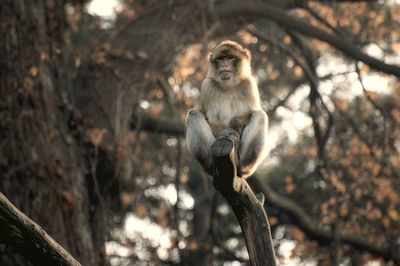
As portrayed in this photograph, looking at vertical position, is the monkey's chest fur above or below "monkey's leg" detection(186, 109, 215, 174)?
above

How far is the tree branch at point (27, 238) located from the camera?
432 cm

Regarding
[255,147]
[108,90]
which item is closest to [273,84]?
[108,90]

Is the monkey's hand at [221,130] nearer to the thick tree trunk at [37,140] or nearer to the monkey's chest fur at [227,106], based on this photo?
the monkey's chest fur at [227,106]

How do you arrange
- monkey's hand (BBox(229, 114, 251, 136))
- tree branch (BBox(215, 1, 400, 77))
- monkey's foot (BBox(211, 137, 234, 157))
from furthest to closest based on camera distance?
tree branch (BBox(215, 1, 400, 77)), monkey's hand (BBox(229, 114, 251, 136)), monkey's foot (BBox(211, 137, 234, 157))

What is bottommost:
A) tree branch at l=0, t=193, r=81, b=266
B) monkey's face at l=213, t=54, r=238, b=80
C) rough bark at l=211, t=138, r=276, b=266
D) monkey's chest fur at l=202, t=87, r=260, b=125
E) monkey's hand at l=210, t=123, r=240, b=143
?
tree branch at l=0, t=193, r=81, b=266

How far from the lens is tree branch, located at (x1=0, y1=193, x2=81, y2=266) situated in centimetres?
432

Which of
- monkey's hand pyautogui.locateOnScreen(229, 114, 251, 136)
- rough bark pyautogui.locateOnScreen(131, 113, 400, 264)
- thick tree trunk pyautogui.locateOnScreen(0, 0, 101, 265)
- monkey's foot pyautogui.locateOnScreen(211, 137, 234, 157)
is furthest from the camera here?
rough bark pyautogui.locateOnScreen(131, 113, 400, 264)

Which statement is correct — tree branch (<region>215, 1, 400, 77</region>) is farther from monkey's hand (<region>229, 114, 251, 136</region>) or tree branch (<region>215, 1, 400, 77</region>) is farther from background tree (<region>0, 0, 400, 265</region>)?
monkey's hand (<region>229, 114, 251, 136</region>)

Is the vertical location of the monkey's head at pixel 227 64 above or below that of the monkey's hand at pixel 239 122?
above

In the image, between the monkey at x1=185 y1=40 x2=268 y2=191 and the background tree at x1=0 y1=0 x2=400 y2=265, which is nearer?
the monkey at x1=185 y1=40 x2=268 y2=191

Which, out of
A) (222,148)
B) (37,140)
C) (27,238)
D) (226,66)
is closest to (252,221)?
(222,148)

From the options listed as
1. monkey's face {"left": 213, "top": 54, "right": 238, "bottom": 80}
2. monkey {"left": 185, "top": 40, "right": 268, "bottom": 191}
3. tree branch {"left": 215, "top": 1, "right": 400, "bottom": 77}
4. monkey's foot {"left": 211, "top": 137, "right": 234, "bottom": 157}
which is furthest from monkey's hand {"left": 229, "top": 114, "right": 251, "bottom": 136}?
tree branch {"left": 215, "top": 1, "right": 400, "bottom": 77}

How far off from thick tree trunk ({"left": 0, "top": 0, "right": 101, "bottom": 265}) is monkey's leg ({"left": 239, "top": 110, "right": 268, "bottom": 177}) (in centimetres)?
252

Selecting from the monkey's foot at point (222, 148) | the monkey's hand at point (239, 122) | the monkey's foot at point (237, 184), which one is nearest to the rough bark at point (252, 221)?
the monkey's foot at point (237, 184)
